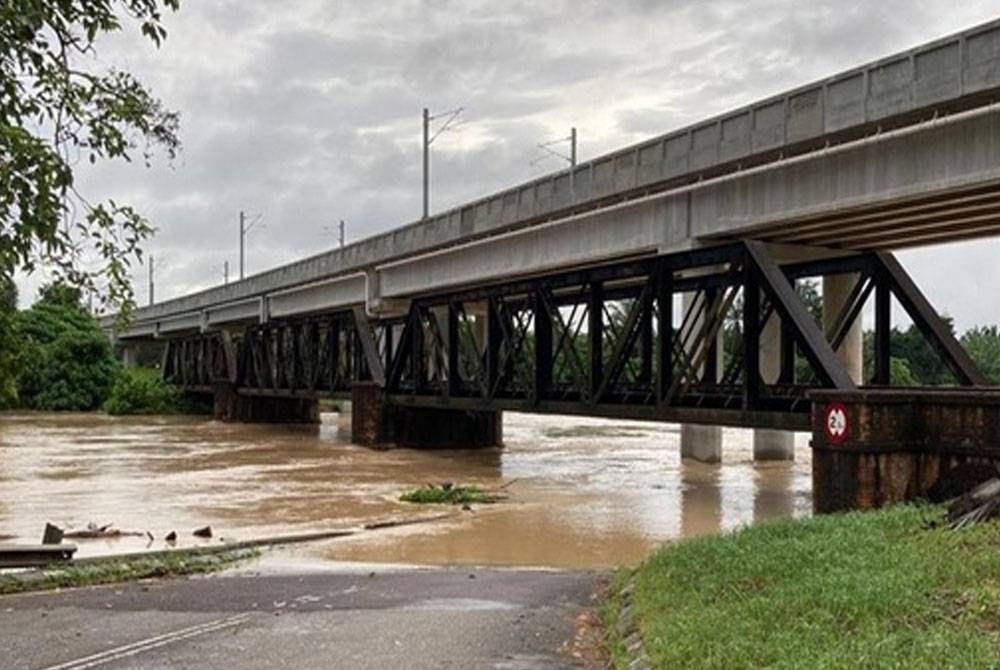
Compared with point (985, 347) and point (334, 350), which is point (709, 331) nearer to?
point (334, 350)

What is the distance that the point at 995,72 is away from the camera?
1823 cm

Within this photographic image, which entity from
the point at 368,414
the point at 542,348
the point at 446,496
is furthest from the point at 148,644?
the point at 368,414

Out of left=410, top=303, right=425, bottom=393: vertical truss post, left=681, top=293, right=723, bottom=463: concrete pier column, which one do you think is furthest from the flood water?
left=410, top=303, right=425, bottom=393: vertical truss post

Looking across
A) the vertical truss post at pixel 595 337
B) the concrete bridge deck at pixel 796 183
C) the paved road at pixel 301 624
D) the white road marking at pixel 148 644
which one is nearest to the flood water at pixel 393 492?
the vertical truss post at pixel 595 337

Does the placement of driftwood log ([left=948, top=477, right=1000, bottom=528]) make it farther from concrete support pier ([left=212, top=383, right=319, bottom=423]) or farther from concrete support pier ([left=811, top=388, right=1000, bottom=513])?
concrete support pier ([left=212, top=383, right=319, bottom=423])

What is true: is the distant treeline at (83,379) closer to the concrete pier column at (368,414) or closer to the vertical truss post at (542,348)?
the concrete pier column at (368,414)

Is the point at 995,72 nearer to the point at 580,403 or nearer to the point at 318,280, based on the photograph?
the point at 580,403

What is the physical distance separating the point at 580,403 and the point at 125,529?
13.7 m

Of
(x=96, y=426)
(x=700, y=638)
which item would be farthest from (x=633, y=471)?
(x=96, y=426)

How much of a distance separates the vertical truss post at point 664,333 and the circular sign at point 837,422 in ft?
26.9

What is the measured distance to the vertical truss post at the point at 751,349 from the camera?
23.9 metres

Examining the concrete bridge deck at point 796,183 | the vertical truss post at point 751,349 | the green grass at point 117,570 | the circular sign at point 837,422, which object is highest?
the concrete bridge deck at point 796,183

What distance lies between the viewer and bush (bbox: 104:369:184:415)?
3319 inches

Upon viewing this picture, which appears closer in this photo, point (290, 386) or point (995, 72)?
point (995, 72)
